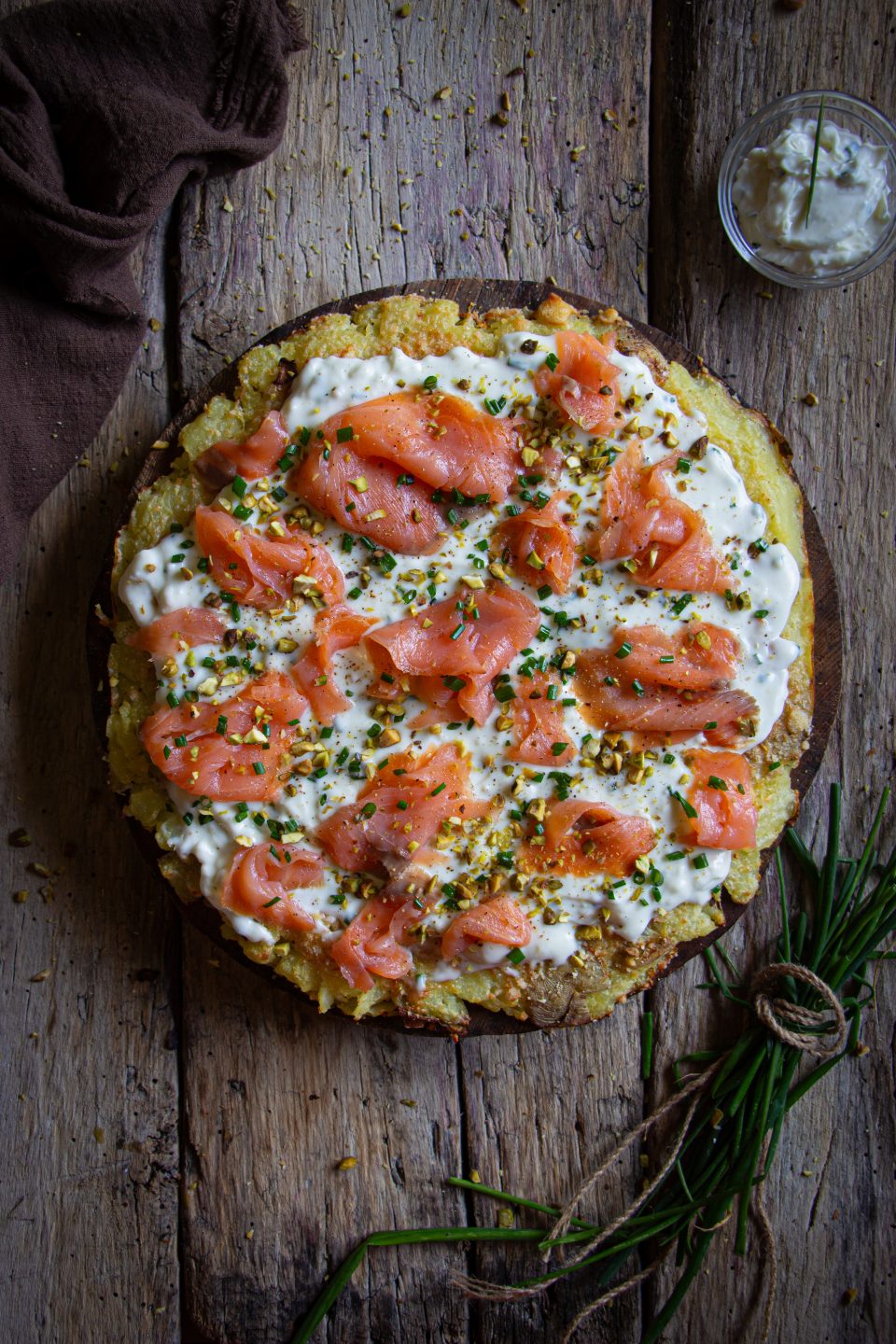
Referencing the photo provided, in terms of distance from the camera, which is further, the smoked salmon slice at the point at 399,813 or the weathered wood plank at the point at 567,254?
the weathered wood plank at the point at 567,254

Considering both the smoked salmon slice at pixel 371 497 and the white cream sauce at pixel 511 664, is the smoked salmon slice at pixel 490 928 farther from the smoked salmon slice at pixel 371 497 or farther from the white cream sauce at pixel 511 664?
the smoked salmon slice at pixel 371 497

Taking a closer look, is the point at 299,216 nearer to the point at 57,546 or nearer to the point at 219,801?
the point at 57,546

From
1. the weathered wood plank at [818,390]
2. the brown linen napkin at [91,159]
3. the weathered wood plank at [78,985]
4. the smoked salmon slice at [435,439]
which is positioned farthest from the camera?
the weathered wood plank at [818,390]

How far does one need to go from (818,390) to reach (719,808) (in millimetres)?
1484

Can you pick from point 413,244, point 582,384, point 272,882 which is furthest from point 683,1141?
point 413,244

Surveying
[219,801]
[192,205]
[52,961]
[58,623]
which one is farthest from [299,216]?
[52,961]

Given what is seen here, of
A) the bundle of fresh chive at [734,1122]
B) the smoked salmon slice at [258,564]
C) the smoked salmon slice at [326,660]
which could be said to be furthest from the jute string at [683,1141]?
the smoked salmon slice at [258,564]

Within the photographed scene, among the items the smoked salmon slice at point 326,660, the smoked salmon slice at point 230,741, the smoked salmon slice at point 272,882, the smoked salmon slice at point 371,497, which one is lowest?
the smoked salmon slice at point 272,882

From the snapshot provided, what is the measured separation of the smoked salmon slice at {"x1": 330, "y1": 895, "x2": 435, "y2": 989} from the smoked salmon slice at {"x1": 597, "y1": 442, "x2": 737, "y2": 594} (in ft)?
3.52

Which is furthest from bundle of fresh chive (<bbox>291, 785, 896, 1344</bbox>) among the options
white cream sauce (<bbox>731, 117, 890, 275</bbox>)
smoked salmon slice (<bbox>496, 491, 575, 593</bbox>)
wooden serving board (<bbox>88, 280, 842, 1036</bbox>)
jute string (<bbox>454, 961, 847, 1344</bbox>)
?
white cream sauce (<bbox>731, 117, 890, 275</bbox>)

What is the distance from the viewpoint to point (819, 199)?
2.88 meters

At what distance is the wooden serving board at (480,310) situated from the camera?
9.12 feet

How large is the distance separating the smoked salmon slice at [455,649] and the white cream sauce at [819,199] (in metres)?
1.42

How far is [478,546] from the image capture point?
262 centimetres
